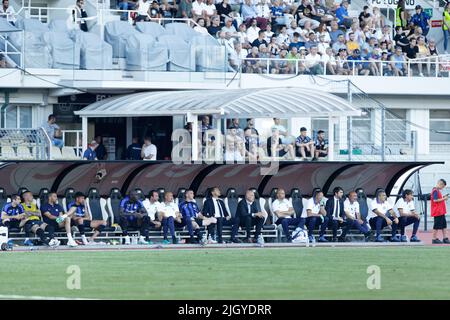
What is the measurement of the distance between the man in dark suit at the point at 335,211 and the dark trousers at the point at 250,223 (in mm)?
1529

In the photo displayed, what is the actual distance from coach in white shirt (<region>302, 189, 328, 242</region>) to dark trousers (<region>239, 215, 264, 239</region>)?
40.3 inches

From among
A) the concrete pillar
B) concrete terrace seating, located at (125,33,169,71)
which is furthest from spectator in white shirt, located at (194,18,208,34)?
the concrete pillar

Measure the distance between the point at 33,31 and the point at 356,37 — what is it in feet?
33.4

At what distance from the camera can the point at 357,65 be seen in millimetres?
41188

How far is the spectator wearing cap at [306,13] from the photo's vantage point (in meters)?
41.8

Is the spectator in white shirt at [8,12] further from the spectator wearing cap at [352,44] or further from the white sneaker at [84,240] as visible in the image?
the spectator wearing cap at [352,44]

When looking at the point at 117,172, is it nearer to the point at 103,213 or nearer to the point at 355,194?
the point at 103,213

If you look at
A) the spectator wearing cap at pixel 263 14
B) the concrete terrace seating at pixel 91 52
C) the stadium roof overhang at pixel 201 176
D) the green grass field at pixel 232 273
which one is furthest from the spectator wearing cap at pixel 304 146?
the green grass field at pixel 232 273

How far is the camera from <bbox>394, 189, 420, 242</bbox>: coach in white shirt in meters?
31.9

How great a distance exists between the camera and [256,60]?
39125mm

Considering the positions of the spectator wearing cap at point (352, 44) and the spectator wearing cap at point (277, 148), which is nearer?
the spectator wearing cap at point (277, 148)

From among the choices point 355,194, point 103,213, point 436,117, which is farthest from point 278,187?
point 436,117

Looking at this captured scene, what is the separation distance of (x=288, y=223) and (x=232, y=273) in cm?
889
